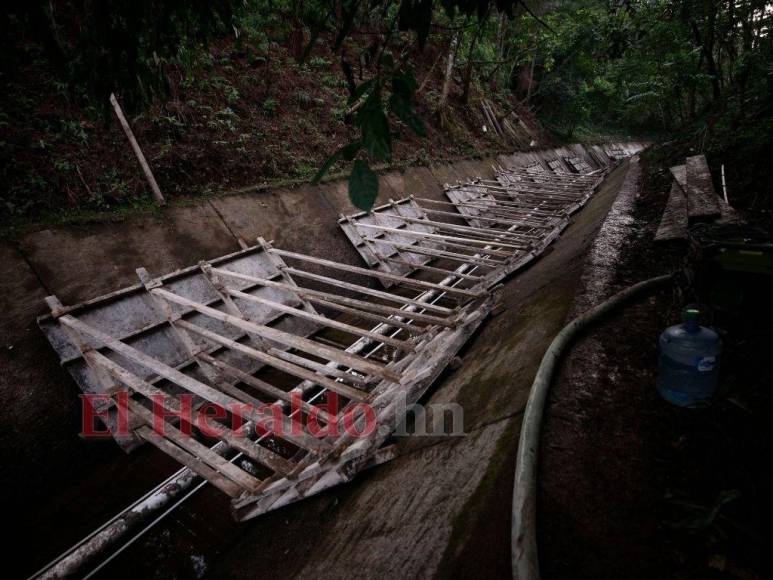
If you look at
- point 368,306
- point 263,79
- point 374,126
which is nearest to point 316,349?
point 368,306

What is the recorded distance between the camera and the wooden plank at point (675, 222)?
2.98m

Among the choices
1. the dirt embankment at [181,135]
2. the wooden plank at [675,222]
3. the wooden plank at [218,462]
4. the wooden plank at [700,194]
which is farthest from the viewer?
the dirt embankment at [181,135]

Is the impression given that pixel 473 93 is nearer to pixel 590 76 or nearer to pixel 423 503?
pixel 590 76

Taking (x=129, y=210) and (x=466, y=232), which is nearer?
(x=129, y=210)

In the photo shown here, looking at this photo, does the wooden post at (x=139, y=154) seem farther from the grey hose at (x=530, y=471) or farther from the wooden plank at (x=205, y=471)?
the grey hose at (x=530, y=471)

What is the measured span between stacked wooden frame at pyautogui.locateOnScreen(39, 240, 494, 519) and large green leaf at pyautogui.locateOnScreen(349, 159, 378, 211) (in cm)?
155

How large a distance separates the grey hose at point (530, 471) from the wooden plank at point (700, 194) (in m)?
1.96

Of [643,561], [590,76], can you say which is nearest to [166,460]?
[643,561]

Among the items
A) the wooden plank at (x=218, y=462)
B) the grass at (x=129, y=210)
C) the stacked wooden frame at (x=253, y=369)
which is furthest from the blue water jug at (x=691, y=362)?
the grass at (x=129, y=210)

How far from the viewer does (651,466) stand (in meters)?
1.44

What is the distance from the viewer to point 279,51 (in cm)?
896

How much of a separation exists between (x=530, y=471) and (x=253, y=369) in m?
3.26

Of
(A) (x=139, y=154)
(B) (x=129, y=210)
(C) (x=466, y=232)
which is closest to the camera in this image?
(B) (x=129, y=210)

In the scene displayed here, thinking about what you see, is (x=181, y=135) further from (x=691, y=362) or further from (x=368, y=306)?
(x=691, y=362)
